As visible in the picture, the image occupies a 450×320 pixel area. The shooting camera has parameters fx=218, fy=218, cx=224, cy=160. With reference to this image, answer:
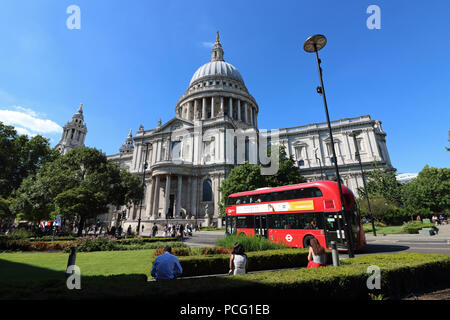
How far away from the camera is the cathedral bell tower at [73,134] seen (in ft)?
260

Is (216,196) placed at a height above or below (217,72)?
below

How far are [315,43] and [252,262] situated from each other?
11.4 m

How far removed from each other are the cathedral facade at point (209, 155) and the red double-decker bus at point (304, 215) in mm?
23140

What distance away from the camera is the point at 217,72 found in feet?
215

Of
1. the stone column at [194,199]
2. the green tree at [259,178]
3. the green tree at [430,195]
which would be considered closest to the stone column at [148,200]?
the stone column at [194,199]

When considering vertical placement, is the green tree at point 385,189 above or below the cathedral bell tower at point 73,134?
below

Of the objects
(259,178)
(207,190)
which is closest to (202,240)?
(259,178)

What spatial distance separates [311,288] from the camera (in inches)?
195

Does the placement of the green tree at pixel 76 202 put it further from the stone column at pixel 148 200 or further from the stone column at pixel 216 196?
the stone column at pixel 216 196

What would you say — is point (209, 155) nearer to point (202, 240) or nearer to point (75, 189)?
point (202, 240)

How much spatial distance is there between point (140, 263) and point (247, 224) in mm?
9781

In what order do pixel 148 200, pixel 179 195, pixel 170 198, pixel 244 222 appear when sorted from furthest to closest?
pixel 170 198 → pixel 148 200 → pixel 179 195 → pixel 244 222
